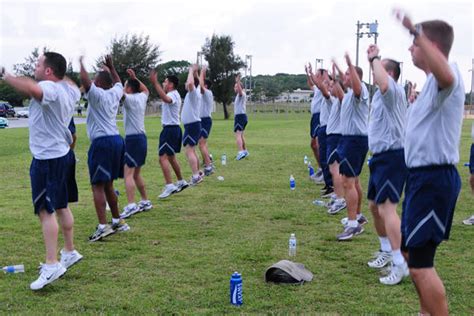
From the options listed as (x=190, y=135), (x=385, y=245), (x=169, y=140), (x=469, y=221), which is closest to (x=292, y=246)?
(x=385, y=245)

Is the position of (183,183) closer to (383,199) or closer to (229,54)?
(383,199)

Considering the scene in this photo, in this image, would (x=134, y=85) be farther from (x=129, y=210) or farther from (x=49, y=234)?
(x=49, y=234)

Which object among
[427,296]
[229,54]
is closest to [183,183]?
[427,296]

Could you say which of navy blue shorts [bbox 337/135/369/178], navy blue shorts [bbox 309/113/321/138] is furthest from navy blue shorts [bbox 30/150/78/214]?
navy blue shorts [bbox 309/113/321/138]

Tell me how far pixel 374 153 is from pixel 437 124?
2020 millimetres

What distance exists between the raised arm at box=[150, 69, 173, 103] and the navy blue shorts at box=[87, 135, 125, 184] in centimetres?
150

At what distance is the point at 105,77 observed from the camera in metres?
7.59

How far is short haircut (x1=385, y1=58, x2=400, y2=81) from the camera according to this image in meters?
5.61

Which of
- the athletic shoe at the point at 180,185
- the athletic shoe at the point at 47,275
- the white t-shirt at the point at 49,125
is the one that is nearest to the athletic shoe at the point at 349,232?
the athletic shoe at the point at 47,275

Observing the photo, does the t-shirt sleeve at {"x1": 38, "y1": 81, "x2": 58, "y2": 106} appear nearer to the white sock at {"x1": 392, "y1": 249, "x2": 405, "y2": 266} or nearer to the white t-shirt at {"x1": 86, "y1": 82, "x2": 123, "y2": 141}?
the white t-shirt at {"x1": 86, "y1": 82, "x2": 123, "y2": 141}

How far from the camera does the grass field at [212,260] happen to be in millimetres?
4898

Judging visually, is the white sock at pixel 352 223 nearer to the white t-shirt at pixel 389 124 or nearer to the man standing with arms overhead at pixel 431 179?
the white t-shirt at pixel 389 124

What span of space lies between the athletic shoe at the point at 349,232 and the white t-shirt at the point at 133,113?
12.6ft

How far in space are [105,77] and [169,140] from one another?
10.9 feet
